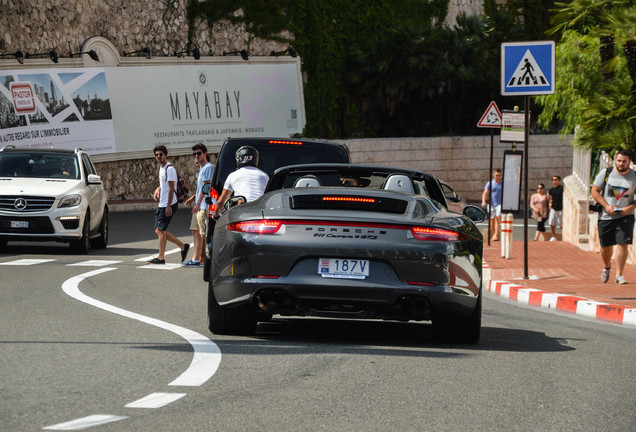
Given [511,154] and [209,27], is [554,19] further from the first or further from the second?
[209,27]

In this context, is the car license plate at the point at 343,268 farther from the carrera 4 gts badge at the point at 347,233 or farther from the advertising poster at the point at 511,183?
the advertising poster at the point at 511,183

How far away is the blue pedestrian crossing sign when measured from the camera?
15.6 meters

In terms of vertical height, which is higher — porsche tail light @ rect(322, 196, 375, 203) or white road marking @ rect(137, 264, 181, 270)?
porsche tail light @ rect(322, 196, 375, 203)

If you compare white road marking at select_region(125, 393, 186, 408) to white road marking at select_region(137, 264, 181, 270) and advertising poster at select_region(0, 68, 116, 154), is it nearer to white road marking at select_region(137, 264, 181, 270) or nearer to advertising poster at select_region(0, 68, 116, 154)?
white road marking at select_region(137, 264, 181, 270)

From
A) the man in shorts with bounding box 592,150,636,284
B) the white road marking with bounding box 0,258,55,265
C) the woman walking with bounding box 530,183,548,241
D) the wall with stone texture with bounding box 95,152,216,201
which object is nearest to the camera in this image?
the man in shorts with bounding box 592,150,636,284

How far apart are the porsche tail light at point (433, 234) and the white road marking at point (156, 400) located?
8.29 feet

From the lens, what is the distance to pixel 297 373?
7.13m

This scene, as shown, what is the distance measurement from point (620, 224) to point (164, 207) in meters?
6.64

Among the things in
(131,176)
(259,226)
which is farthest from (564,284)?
(131,176)

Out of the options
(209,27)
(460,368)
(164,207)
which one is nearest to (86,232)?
(164,207)

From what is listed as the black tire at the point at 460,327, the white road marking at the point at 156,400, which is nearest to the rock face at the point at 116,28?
the black tire at the point at 460,327

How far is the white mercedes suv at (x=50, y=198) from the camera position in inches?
732

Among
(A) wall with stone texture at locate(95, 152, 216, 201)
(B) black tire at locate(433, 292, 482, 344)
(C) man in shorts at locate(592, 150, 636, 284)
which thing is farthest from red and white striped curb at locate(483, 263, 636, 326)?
(A) wall with stone texture at locate(95, 152, 216, 201)

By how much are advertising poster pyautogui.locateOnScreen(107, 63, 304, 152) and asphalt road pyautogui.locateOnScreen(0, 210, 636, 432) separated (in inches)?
1055
